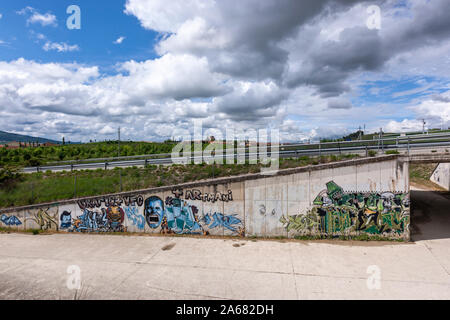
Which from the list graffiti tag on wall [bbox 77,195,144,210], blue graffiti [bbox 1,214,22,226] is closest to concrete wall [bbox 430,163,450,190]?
graffiti tag on wall [bbox 77,195,144,210]

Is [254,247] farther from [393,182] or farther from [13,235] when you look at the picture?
[13,235]

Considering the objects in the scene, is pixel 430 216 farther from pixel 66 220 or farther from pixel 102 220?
pixel 66 220

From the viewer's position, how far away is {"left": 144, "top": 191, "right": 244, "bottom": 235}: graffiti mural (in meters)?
11.9

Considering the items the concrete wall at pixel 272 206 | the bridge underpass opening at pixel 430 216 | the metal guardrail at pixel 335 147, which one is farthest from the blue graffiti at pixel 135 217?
the bridge underpass opening at pixel 430 216

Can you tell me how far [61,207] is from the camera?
13.1 meters

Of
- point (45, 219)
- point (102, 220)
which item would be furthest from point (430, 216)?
point (45, 219)

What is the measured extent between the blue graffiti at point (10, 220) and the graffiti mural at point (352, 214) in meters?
14.9

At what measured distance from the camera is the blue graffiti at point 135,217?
12453 mm

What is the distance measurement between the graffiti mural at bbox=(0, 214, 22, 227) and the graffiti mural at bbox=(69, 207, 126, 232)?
3756 millimetres

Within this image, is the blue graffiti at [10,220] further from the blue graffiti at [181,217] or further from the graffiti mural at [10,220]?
the blue graffiti at [181,217]

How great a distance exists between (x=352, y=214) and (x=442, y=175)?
22328 millimetres

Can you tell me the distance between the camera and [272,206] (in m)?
11.6

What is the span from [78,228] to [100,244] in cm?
274
